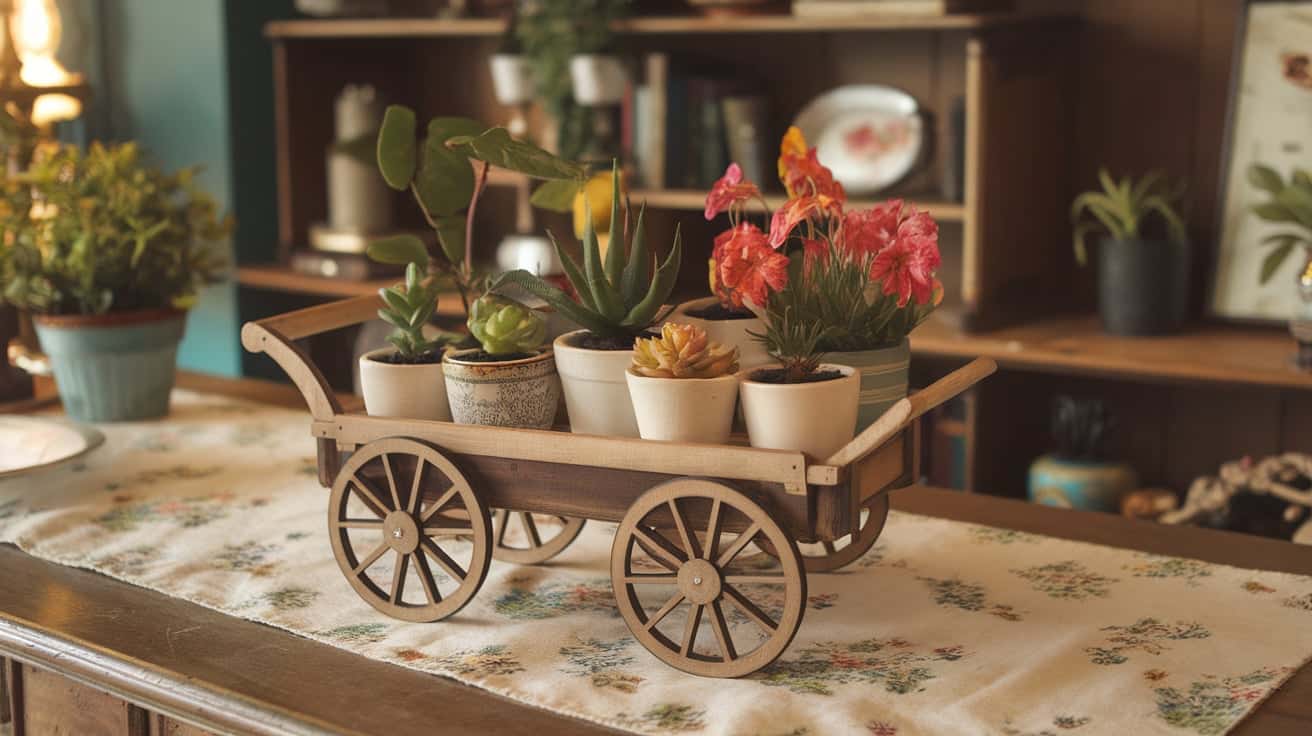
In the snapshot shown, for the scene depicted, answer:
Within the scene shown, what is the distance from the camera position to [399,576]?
1.29 metres

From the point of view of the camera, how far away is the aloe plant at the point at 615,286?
127 cm

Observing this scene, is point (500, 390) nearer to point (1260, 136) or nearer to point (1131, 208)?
point (1131, 208)

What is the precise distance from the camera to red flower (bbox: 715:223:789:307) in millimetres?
1205

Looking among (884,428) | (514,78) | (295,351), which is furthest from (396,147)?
(514,78)

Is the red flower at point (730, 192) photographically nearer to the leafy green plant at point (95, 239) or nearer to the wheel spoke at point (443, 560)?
the wheel spoke at point (443, 560)

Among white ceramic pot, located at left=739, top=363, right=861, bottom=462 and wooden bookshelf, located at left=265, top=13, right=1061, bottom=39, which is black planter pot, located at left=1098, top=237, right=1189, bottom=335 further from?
white ceramic pot, located at left=739, top=363, right=861, bottom=462

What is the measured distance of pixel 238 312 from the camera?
3.67m

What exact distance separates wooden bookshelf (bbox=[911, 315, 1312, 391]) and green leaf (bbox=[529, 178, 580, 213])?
1.28 meters

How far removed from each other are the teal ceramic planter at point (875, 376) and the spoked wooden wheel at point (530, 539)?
1.13ft

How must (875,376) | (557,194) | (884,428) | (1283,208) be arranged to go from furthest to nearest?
(1283,208)
(557,194)
(875,376)
(884,428)

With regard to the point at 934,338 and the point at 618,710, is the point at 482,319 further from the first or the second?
the point at 934,338

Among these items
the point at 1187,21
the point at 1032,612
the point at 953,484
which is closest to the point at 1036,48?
the point at 1187,21

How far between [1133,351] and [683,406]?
62.2 inches

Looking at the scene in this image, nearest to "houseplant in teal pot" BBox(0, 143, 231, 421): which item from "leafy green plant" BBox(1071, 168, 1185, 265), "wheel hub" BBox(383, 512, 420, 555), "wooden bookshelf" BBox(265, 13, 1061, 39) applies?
"wheel hub" BBox(383, 512, 420, 555)
